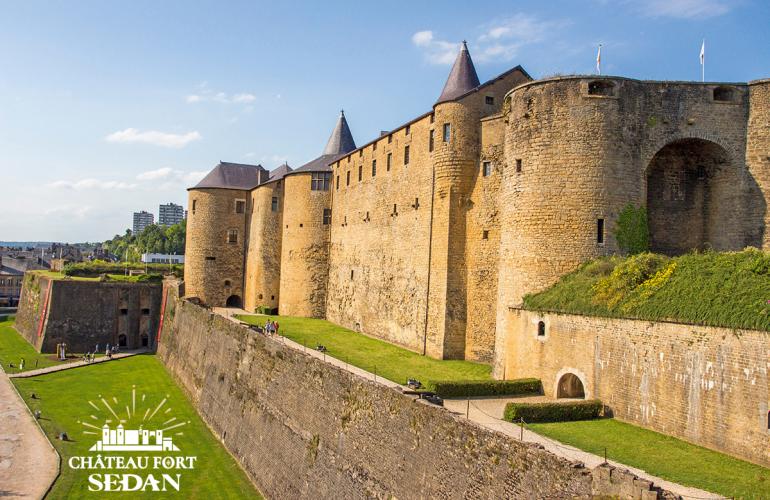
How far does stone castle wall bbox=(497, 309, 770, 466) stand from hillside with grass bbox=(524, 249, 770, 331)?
0.89ft

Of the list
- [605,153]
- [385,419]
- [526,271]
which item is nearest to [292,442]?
[385,419]

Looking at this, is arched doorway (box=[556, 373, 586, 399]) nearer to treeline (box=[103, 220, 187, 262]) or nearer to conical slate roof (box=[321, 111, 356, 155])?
conical slate roof (box=[321, 111, 356, 155])

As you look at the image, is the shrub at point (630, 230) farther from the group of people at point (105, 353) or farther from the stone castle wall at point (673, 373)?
the group of people at point (105, 353)

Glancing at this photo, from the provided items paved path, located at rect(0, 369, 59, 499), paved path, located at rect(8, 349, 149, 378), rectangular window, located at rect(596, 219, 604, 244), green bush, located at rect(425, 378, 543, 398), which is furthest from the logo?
rectangular window, located at rect(596, 219, 604, 244)

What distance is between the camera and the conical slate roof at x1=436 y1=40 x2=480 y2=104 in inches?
1120

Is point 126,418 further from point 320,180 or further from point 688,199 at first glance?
point 688,199

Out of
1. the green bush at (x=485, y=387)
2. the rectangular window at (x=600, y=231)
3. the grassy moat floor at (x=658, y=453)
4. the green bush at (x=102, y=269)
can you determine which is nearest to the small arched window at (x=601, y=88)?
the rectangular window at (x=600, y=231)

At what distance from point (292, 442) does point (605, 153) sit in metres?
13.7

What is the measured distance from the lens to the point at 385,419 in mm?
15578

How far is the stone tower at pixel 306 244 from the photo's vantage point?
133 feet

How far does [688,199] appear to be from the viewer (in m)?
21.9

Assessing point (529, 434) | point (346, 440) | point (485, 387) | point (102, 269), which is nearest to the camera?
point (529, 434)

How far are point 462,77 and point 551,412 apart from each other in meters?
17.8

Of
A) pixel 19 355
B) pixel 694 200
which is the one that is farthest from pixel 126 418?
pixel 694 200
